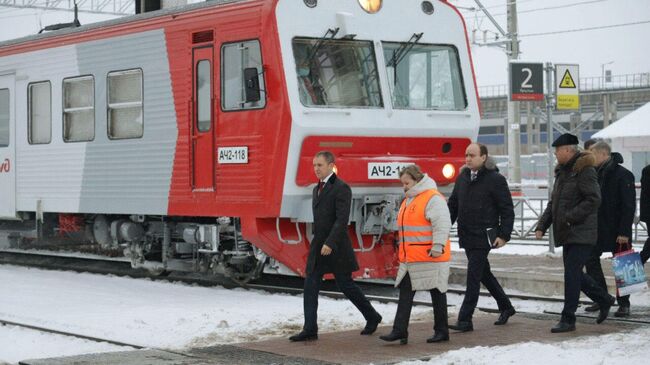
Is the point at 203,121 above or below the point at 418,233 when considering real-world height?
above

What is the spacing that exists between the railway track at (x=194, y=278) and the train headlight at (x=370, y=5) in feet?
11.1

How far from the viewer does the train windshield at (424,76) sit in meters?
14.2

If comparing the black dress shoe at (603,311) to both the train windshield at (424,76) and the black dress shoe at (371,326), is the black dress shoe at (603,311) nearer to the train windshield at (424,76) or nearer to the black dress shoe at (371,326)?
the black dress shoe at (371,326)

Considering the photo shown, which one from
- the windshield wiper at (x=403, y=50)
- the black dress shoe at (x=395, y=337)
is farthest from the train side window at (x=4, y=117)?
the black dress shoe at (x=395, y=337)

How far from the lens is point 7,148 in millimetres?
17734

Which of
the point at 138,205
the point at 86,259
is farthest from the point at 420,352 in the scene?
the point at 86,259

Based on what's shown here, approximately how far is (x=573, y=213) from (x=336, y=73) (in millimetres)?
4197

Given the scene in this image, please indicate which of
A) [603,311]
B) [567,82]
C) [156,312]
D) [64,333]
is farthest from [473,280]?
[567,82]

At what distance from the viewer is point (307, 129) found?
13.2 m

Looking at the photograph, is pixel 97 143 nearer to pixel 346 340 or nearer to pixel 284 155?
pixel 284 155

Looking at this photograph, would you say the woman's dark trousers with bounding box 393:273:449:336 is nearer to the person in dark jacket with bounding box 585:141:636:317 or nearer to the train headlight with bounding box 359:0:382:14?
the person in dark jacket with bounding box 585:141:636:317

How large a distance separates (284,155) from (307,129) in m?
0.39

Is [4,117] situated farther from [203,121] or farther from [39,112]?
[203,121]

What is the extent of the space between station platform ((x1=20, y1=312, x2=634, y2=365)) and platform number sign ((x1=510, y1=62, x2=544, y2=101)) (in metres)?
7.08
